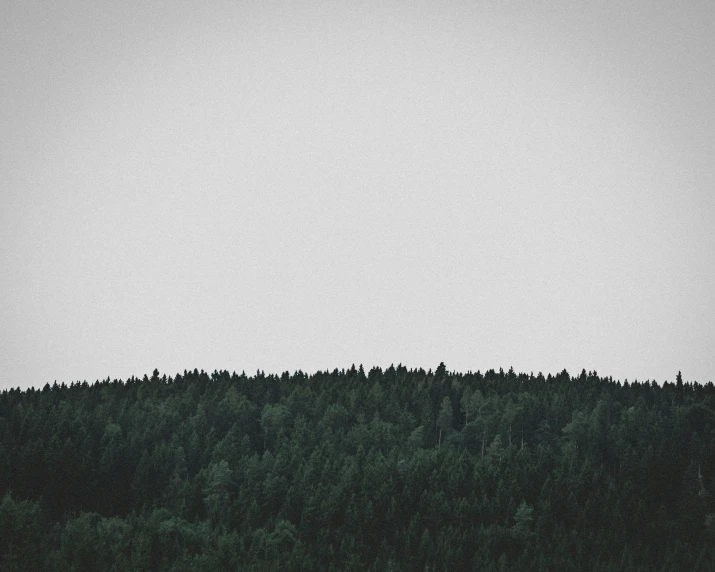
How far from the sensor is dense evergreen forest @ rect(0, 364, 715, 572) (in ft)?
332

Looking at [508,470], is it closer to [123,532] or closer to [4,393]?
[123,532]

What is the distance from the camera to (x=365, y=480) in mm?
122000

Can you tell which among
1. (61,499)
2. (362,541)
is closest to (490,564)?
(362,541)

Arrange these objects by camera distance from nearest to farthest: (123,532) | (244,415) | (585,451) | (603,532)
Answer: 1. (123,532)
2. (603,532)
3. (585,451)
4. (244,415)

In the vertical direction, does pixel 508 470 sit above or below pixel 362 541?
above

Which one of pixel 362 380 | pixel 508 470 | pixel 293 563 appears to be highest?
pixel 362 380

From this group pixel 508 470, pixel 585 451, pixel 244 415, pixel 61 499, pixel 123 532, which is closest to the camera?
pixel 123 532

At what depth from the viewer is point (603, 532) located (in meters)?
111

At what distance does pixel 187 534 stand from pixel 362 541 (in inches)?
943

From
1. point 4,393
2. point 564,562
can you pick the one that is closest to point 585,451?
point 564,562

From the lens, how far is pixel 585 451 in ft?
464

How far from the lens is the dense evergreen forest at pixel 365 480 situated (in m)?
101

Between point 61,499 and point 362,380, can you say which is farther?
point 362,380

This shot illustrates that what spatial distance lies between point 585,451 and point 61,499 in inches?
3545
